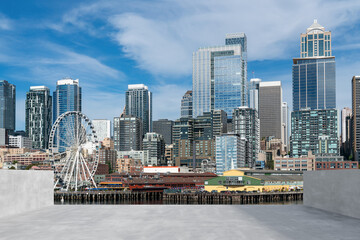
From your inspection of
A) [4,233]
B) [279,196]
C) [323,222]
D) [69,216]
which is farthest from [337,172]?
[279,196]

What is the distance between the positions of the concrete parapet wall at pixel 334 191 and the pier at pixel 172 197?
104646 mm

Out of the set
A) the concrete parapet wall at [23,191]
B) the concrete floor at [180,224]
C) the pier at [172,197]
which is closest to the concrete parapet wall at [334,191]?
the concrete floor at [180,224]

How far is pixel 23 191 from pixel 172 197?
127 metres

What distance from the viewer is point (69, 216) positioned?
27.2 metres

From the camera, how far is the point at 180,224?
899 inches

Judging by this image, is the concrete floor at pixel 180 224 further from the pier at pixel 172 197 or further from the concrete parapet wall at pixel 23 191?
the pier at pixel 172 197

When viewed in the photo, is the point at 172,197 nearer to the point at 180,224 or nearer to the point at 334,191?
the point at 334,191

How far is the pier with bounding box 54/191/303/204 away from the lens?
5629 inches

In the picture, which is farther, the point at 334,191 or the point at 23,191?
the point at 23,191

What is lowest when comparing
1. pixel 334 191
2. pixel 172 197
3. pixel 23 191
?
pixel 172 197

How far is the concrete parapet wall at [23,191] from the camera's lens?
27812mm

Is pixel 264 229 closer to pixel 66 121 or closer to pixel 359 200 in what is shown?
pixel 359 200

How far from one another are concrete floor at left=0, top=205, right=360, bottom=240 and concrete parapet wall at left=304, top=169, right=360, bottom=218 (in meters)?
0.94

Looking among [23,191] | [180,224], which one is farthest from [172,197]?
[180,224]
